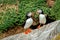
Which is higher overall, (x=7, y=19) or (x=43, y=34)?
(x=43, y=34)

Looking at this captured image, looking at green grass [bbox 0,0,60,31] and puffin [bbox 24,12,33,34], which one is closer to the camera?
puffin [bbox 24,12,33,34]

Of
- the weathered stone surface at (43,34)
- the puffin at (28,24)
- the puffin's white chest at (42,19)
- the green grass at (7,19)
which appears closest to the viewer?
the weathered stone surface at (43,34)

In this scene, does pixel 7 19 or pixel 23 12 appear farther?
pixel 23 12

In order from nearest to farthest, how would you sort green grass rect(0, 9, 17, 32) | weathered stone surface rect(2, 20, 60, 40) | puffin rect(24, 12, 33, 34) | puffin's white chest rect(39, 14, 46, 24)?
weathered stone surface rect(2, 20, 60, 40)
puffin rect(24, 12, 33, 34)
puffin's white chest rect(39, 14, 46, 24)
green grass rect(0, 9, 17, 32)

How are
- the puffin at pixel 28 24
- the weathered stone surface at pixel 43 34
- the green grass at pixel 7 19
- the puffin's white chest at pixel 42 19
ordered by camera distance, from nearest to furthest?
the weathered stone surface at pixel 43 34 < the puffin at pixel 28 24 < the puffin's white chest at pixel 42 19 < the green grass at pixel 7 19

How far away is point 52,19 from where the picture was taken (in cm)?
A: 907

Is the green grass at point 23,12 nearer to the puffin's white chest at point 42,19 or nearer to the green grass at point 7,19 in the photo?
the green grass at point 7,19

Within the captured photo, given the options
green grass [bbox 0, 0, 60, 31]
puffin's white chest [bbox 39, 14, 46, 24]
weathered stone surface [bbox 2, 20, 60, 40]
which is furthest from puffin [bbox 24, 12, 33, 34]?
green grass [bbox 0, 0, 60, 31]

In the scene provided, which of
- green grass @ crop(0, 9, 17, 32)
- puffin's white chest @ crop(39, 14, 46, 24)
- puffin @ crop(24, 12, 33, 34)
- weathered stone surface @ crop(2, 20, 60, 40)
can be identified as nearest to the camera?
weathered stone surface @ crop(2, 20, 60, 40)

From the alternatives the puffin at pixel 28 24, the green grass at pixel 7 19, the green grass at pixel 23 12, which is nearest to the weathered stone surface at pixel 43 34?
the puffin at pixel 28 24

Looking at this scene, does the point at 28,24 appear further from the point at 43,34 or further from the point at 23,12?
the point at 43,34

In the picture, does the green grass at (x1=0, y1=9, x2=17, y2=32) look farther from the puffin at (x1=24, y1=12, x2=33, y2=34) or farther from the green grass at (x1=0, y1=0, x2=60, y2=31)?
the puffin at (x1=24, y1=12, x2=33, y2=34)

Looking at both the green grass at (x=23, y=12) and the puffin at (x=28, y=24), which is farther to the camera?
the green grass at (x=23, y=12)

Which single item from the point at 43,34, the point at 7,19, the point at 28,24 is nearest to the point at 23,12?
the point at 7,19
